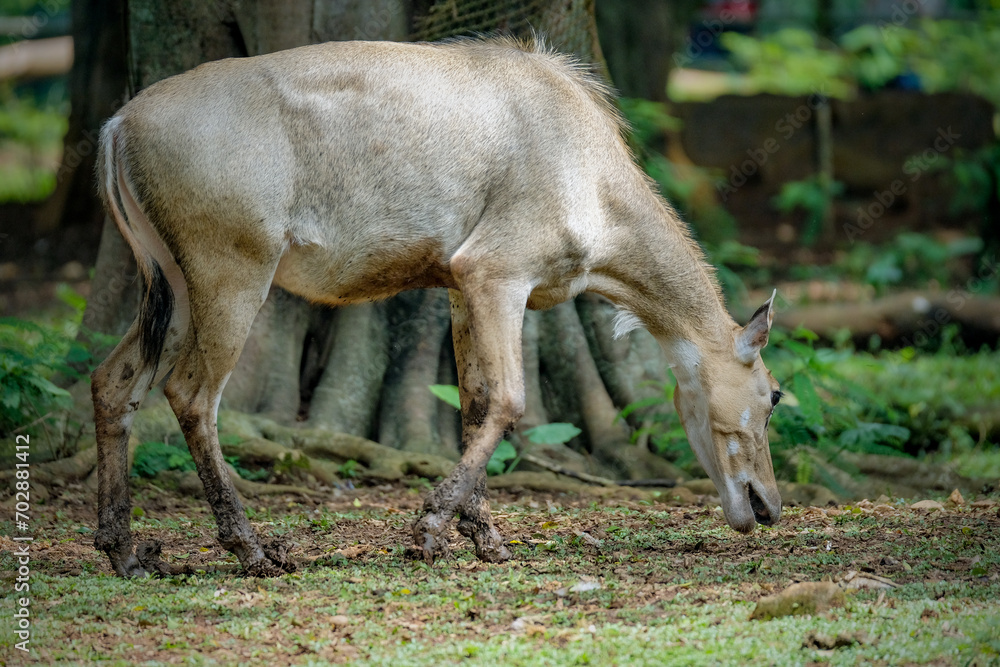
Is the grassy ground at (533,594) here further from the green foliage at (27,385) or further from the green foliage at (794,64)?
the green foliage at (794,64)

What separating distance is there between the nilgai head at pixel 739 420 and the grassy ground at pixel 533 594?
20 cm

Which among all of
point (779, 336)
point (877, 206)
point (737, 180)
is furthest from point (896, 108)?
point (779, 336)

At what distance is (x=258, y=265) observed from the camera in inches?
193

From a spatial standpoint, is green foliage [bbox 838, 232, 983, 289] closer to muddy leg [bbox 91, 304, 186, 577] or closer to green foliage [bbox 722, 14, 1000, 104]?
green foliage [bbox 722, 14, 1000, 104]

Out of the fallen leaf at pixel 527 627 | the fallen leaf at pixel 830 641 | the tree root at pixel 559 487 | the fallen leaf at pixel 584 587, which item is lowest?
the tree root at pixel 559 487

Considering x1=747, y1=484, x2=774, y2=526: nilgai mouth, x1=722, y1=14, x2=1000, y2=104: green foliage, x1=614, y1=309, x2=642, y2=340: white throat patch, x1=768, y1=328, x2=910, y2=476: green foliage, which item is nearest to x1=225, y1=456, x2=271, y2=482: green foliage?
x1=614, y1=309, x2=642, y2=340: white throat patch

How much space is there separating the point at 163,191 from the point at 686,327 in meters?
2.85

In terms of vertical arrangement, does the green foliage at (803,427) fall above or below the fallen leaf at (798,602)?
below

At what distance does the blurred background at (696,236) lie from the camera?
286 inches

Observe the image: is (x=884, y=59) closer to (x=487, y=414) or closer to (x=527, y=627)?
(x=487, y=414)

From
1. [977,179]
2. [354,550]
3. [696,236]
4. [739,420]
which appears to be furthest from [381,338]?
[977,179]

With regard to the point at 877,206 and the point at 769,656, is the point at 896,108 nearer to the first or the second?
the point at 877,206

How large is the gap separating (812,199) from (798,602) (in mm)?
13825

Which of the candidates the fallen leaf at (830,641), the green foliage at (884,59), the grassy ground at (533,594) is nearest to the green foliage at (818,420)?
the grassy ground at (533,594)
